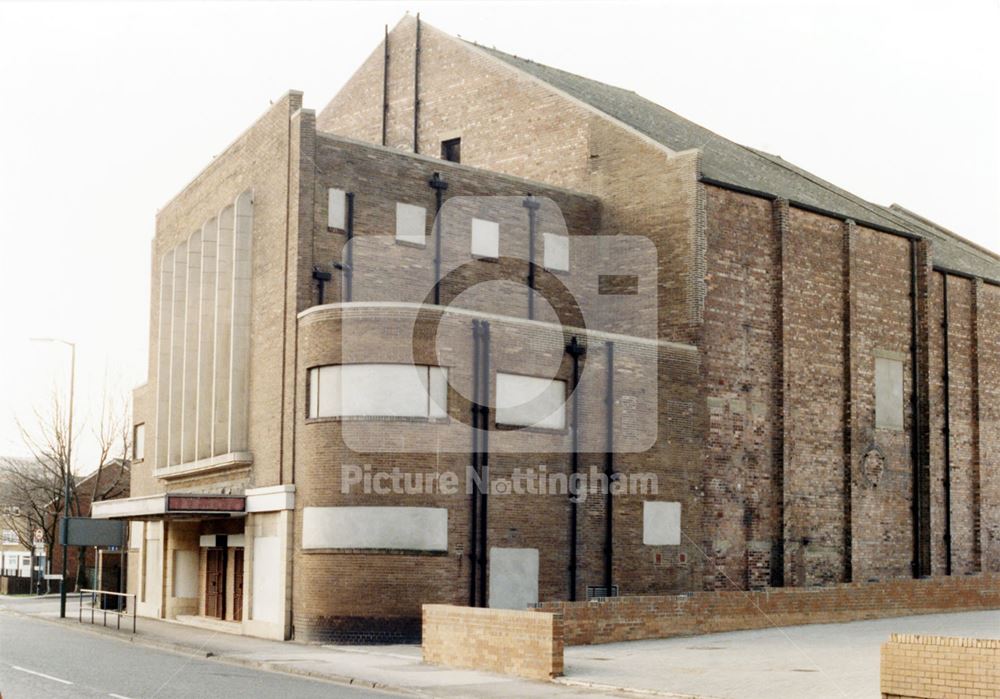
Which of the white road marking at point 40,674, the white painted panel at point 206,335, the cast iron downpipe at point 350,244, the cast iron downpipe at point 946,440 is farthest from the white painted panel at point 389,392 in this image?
the cast iron downpipe at point 946,440

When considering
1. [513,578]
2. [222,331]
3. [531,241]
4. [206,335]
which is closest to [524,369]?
[513,578]

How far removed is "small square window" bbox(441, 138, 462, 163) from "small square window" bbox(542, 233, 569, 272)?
284 inches

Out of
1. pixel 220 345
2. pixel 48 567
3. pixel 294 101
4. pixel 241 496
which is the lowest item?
pixel 48 567

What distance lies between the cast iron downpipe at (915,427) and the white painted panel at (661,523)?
11393 mm

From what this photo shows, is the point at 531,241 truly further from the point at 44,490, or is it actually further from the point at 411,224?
the point at 44,490

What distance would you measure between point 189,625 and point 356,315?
12.4 m

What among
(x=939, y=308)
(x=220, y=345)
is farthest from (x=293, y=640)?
(x=939, y=308)

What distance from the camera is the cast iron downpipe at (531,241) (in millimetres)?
36281

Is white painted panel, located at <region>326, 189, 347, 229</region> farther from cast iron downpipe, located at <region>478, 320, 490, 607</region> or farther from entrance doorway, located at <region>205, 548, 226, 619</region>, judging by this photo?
entrance doorway, located at <region>205, 548, 226, 619</region>

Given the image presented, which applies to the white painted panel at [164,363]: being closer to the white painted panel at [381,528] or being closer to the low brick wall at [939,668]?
the white painted panel at [381,528]

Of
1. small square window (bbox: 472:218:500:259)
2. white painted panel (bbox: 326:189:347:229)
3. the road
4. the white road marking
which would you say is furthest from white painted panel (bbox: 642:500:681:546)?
the white road marking

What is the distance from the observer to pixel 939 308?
4369 centimetres

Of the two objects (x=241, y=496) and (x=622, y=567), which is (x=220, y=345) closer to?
(x=241, y=496)

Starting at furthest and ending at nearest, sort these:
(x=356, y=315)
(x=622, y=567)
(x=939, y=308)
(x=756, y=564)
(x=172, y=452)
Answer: (x=939, y=308) → (x=172, y=452) → (x=756, y=564) → (x=622, y=567) → (x=356, y=315)
